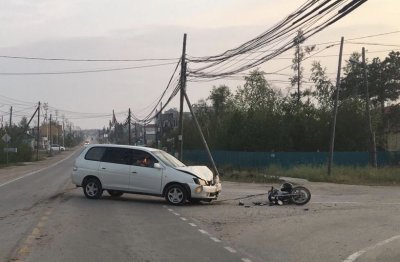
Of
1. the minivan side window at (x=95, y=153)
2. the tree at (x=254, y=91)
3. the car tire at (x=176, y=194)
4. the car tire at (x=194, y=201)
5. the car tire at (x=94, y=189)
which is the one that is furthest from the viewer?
the tree at (x=254, y=91)

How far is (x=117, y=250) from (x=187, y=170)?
808 centimetres

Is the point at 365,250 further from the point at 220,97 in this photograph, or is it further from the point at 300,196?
the point at 220,97

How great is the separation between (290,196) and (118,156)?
565cm

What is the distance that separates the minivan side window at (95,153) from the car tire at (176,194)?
2930mm

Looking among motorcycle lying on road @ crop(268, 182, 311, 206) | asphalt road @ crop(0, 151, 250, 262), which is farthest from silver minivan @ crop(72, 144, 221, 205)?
motorcycle lying on road @ crop(268, 182, 311, 206)

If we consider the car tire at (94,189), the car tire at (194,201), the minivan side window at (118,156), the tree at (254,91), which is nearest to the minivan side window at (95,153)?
the minivan side window at (118,156)

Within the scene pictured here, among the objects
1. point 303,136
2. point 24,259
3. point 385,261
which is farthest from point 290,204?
point 303,136

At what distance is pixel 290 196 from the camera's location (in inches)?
713

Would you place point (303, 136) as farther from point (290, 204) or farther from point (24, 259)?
point (24, 259)

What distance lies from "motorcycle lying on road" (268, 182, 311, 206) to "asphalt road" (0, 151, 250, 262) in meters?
3.43

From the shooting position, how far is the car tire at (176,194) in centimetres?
1734

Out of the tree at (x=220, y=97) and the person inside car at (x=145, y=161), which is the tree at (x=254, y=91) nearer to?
the tree at (x=220, y=97)

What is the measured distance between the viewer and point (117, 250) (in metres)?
9.59

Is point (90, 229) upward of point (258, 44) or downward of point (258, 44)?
downward
